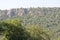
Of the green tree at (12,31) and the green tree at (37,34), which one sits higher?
the green tree at (37,34)

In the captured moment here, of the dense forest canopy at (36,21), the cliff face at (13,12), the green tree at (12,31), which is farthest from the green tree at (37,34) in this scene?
the cliff face at (13,12)

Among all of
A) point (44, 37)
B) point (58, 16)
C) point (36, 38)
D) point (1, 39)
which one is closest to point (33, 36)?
point (36, 38)

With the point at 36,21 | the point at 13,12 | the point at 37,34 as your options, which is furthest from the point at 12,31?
the point at 13,12

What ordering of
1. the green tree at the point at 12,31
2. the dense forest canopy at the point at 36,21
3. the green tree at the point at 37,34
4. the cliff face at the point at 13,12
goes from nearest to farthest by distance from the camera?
1. the green tree at the point at 12,31
2. the dense forest canopy at the point at 36,21
3. the green tree at the point at 37,34
4. the cliff face at the point at 13,12

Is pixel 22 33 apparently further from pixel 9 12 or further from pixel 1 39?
pixel 9 12

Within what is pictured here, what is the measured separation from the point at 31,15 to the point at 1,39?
104155mm

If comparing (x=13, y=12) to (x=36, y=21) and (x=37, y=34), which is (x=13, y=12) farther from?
(x=37, y=34)

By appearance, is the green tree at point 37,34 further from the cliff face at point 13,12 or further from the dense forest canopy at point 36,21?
the cliff face at point 13,12

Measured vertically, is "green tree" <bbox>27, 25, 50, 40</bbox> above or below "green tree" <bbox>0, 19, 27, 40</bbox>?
above

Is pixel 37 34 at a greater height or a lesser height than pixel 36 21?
lesser

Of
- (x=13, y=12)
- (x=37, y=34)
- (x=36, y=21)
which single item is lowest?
(x=37, y=34)

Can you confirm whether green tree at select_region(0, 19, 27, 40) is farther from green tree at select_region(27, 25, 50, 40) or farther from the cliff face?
the cliff face

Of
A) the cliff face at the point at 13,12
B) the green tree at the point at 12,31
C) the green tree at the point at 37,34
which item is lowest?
the green tree at the point at 12,31

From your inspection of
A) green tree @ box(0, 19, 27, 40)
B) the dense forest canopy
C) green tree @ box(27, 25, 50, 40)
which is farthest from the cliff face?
green tree @ box(0, 19, 27, 40)
